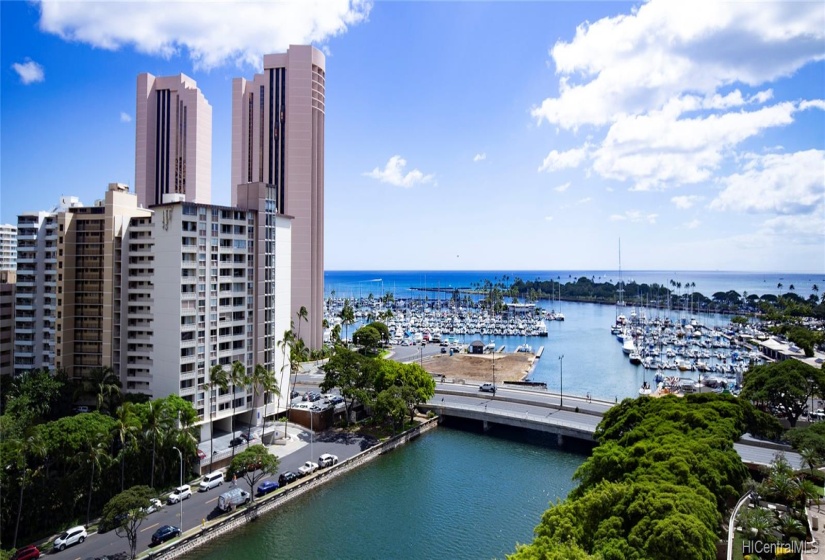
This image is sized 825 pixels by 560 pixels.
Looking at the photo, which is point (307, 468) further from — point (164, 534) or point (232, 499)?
point (164, 534)

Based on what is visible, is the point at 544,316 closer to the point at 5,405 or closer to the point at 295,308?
the point at 295,308

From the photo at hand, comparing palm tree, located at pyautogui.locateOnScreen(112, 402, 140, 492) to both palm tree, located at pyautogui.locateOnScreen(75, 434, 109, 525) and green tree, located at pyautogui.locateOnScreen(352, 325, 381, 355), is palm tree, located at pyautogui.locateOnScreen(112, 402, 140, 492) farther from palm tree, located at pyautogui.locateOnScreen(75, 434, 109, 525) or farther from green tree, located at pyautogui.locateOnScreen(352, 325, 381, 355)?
green tree, located at pyautogui.locateOnScreen(352, 325, 381, 355)

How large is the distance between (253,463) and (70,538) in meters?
11.1

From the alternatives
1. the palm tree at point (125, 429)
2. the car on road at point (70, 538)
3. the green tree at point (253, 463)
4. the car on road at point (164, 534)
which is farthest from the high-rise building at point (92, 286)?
the car on road at point (164, 534)

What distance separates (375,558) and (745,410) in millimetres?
31692

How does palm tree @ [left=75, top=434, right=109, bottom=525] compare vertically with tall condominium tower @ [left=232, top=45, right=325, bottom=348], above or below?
below

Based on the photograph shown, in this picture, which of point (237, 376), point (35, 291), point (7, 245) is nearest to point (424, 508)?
point (237, 376)

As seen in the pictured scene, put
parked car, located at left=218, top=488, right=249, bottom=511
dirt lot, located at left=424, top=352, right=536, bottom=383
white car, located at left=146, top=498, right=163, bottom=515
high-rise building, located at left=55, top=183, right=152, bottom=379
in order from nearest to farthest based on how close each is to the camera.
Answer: white car, located at left=146, top=498, right=163, bottom=515 < parked car, located at left=218, top=488, right=249, bottom=511 < high-rise building, located at left=55, top=183, right=152, bottom=379 < dirt lot, located at left=424, top=352, right=536, bottom=383

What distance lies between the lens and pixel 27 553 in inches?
1120

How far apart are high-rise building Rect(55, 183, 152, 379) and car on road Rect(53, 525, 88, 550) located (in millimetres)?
18758

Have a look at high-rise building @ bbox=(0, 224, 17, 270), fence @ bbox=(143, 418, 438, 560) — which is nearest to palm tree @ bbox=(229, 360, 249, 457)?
fence @ bbox=(143, 418, 438, 560)

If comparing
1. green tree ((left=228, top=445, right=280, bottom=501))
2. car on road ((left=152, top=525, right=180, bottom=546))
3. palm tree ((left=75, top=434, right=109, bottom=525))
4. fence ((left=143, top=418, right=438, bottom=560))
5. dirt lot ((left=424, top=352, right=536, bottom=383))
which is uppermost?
palm tree ((left=75, top=434, right=109, bottom=525))

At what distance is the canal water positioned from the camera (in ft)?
104

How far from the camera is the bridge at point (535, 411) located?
44.7 m
